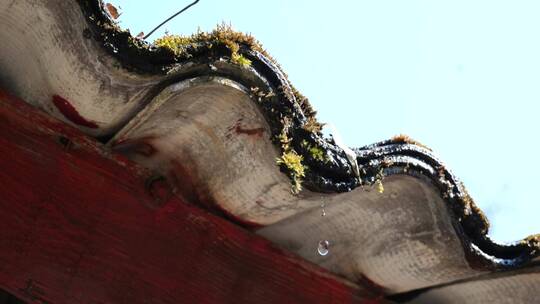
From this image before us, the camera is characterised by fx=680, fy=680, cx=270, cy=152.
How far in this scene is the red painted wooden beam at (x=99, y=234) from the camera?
8.90 feet

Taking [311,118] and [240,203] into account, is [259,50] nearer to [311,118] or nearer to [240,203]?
[311,118]

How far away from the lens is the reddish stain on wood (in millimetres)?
2615

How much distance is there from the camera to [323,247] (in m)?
3.05

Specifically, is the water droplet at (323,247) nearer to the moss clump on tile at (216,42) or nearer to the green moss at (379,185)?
the green moss at (379,185)

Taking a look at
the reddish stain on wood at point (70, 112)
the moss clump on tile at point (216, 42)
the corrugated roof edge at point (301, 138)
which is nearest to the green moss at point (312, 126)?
the corrugated roof edge at point (301, 138)

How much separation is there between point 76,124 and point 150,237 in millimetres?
558

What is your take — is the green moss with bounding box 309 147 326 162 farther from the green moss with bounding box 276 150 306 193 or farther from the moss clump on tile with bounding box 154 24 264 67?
the moss clump on tile with bounding box 154 24 264 67

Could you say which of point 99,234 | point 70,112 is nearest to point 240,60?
point 70,112

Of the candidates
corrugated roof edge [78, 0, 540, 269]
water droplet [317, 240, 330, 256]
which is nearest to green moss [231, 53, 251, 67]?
corrugated roof edge [78, 0, 540, 269]

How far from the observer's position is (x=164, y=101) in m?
2.51

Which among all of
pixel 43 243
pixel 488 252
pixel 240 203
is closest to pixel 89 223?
pixel 43 243

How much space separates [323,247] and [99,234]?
3.21 ft

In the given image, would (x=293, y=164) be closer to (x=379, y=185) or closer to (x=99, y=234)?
(x=379, y=185)

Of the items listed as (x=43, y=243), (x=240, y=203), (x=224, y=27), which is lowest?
(x=43, y=243)
